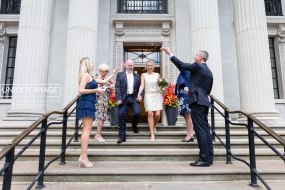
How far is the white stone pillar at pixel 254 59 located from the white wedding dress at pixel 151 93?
145 inches

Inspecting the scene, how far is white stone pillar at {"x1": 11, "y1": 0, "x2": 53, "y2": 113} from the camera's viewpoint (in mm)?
8094

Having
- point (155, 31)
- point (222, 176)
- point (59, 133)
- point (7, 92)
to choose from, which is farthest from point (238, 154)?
point (7, 92)

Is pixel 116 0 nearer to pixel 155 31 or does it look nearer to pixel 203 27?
pixel 155 31

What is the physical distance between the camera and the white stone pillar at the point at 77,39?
27.0 ft

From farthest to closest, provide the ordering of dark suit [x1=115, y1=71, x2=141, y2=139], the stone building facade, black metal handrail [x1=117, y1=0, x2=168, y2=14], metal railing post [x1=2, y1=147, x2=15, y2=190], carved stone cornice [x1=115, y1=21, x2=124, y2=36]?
black metal handrail [x1=117, y1=0, x2=168, y2=14] → carved stone cornice [x1=115, y1=21, x2=124, y2=36] → the stone building facade → dark suit [x1=115, y1=71, x2=141, y2=139] → metal railing post [x1=2, y1=147, x2=15, y2=190]

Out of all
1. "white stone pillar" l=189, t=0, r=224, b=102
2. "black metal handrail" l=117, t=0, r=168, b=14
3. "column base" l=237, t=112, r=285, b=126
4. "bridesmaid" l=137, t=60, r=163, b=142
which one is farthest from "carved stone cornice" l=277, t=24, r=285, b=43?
"bridesmaid" l=137, t=60, r=163, b=142

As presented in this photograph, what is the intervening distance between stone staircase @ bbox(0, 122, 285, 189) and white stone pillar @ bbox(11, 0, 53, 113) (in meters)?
1.13

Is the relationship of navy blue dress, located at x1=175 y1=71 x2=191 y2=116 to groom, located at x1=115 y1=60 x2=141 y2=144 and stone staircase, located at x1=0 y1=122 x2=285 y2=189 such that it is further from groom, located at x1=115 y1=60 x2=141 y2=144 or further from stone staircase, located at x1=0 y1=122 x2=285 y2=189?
groom, located at x1=115 y1=60 x2=141 y2=144

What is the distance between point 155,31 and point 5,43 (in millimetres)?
6806

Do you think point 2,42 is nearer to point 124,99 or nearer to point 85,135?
point 124,99

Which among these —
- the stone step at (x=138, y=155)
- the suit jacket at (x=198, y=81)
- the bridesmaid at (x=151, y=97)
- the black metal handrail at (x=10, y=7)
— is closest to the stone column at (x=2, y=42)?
the black metal handrail at (x=10, y=7)

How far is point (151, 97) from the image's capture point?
249 inches

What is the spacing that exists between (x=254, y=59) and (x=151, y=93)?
164 inches

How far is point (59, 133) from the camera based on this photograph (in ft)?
22.3
